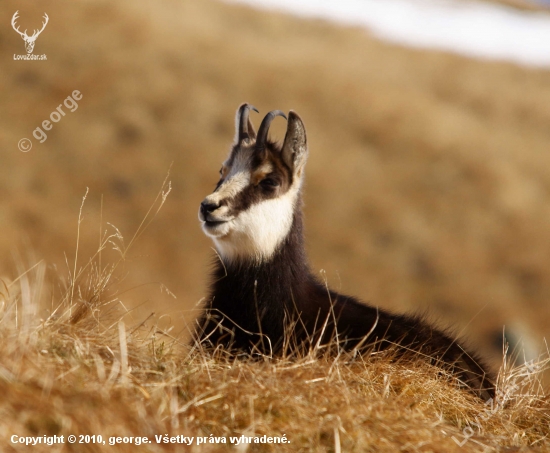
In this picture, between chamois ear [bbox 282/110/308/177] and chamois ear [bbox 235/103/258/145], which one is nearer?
chamois ear [bbox 282/110/308/177]

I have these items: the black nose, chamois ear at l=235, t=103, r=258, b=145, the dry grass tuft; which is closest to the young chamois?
the black nose

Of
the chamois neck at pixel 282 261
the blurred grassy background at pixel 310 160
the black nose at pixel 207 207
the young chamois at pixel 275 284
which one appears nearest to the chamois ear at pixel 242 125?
the young chamois at pixel 275 284

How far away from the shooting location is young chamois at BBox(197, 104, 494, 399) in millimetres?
5945

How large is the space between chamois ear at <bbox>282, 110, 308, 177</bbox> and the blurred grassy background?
12.8 meters

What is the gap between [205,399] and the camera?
399 cm

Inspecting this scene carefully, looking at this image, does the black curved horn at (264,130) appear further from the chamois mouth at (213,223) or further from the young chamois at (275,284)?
the chamois mouth at (213,223)

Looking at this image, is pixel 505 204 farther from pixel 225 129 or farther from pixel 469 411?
pixel 469 411

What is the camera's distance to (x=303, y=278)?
6379 millimetres

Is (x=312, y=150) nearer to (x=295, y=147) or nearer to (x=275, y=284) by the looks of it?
(x=295, y=147)

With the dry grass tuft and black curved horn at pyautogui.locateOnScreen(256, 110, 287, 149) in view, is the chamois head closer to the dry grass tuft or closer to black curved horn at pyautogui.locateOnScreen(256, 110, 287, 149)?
black curved horn at pyautogui.locateOnScreen(256, 110, 287, 149)

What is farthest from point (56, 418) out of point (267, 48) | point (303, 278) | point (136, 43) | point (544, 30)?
point (544, 30)

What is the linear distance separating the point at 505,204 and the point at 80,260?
15.3 meters

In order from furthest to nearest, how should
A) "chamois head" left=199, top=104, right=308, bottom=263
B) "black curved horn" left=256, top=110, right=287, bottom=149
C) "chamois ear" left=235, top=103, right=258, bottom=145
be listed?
"chamois ear" left=235, top=103, right=258, bottom=145 → "black curved horn" left=256, top=110, right=287, bottom=149 → "chamois head" left=199, top=104, right=308, bottom=263

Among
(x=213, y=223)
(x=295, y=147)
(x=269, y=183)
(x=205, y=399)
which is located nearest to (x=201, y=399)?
(x=205, y=399)
